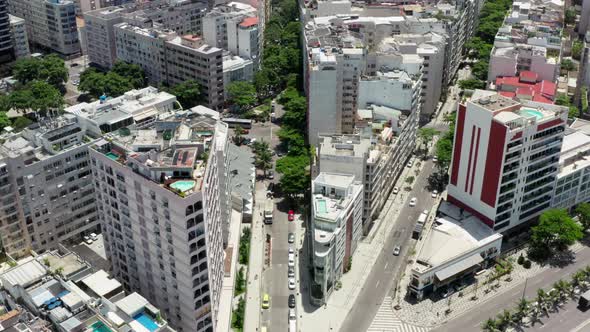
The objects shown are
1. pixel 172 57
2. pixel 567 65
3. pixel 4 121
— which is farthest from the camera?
pixel 567 65

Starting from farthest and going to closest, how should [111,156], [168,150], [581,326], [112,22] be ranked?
[112,22] → [581,326] → [111,156] → [168,150]

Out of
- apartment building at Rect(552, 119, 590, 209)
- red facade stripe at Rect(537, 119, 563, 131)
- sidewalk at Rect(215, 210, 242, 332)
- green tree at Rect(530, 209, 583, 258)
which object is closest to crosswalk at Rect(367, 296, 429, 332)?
sidewalk at Rect(215, 210, 242, 332)

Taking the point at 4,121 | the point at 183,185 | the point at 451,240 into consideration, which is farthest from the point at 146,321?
the point at 4,121

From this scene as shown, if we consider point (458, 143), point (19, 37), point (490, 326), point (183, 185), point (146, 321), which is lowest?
point (490, 326)

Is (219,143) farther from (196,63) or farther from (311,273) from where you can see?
(196,63)

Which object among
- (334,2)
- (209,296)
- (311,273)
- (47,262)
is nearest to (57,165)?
(47,262)

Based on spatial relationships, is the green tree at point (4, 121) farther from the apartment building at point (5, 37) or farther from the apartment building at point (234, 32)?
the apartment building at point (234, 32)

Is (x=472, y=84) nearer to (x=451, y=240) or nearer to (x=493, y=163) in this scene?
(x=493, y=163)
